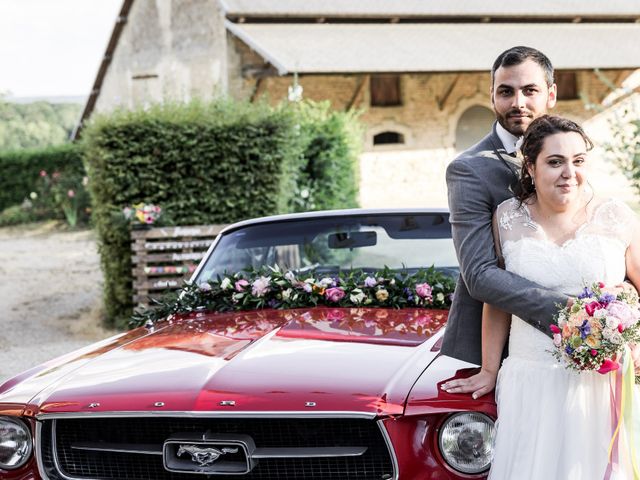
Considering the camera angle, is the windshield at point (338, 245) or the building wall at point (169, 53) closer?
the windshield at point (338, 245)

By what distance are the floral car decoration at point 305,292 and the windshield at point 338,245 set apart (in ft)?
0.63

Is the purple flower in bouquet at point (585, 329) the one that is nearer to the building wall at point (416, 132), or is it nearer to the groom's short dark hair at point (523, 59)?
the groom's short dark hair at point (523, 59)

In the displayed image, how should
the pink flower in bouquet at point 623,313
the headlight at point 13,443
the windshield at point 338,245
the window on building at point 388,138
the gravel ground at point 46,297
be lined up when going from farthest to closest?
the window on building at point 388,138
the gravel ground at point 46,297
the windshield at point 338,245
the headlight at point 13,443
the pink flower in bouquet at point 623,313

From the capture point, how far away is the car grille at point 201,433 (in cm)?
299

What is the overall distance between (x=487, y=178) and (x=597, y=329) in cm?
74

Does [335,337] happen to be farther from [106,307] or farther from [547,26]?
[547,26]

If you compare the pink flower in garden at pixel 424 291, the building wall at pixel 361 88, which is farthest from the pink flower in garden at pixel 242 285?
the building wall at pixel 361 88

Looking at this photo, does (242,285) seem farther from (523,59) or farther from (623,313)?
(623,313)

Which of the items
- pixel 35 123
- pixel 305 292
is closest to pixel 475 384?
pixel 305 292

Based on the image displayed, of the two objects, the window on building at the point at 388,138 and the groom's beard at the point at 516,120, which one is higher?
the window on building at the point at 388,138

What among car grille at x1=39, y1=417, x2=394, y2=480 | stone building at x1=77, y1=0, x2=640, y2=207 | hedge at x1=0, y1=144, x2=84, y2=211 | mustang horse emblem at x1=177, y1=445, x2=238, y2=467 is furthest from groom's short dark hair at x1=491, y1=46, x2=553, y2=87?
hedge at x1=0, y1=144, x2=84, y2=211

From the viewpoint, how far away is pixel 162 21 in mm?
24156

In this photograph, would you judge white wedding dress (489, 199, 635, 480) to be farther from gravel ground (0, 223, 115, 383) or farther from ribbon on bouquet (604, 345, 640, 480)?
gravel ground (0, 223, 115, 383)

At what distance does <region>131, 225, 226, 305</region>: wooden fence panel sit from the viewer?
9.82 metres
